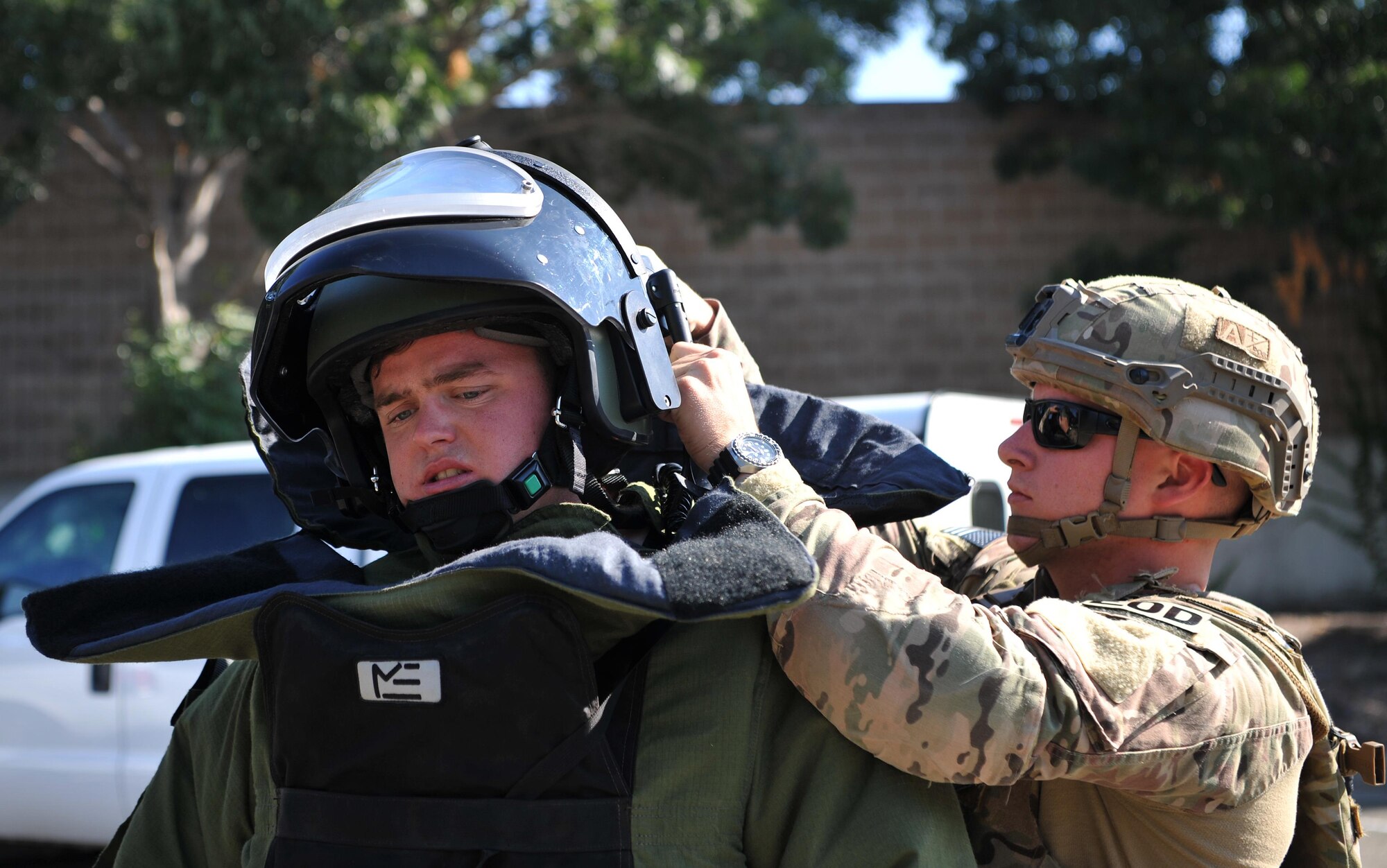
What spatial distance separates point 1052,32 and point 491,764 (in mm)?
12181

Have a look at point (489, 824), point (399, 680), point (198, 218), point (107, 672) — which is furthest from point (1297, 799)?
point (198, 218)

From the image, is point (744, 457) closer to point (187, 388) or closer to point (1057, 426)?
point (1057, 426)

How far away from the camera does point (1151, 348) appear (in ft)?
6.88

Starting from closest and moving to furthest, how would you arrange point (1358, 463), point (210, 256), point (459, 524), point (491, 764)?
point (491, 764)
point (459, 524)
point (1358, 463)
point (210, 256)

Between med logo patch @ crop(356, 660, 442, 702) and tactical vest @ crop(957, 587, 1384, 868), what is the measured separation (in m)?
0.83

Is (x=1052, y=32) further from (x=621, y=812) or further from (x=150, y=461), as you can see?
(x=621, y=812)

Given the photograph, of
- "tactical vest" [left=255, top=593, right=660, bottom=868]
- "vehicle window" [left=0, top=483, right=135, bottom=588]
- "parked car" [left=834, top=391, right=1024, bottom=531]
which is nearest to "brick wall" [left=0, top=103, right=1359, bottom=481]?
"vehicle window" [left=0, top=483, right=135, bottom=588]

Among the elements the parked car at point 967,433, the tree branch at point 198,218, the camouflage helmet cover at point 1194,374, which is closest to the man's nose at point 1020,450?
the camouflage helmet cover at point 1194,374

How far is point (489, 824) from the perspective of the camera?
1.62 metres

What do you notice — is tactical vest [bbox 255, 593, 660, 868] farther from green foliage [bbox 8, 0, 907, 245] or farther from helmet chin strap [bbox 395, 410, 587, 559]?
green foliage [bbox 8, 0, 907, 245]

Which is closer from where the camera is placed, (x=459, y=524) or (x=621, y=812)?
(x=621, y=812)

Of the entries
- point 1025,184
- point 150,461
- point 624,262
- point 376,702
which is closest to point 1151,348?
point 624,262

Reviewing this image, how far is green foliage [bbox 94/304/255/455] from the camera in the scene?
938 centimetres

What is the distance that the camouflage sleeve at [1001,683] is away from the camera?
5.42 ft
